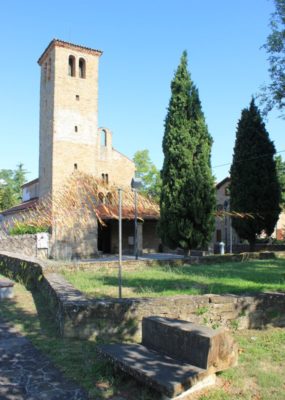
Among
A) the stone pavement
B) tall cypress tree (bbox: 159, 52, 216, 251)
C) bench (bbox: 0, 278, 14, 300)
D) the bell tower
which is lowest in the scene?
the stone pavement

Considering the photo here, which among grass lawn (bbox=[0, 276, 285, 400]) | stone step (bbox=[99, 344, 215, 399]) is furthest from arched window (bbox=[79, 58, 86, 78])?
stone step (bbox=[99, 344, 215, 399])

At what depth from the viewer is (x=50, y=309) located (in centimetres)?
873

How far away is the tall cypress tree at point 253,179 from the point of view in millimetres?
27000

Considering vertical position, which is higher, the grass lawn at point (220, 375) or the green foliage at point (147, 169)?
the green foliage at point (147, 169)

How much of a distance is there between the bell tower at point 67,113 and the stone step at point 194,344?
25472 mm

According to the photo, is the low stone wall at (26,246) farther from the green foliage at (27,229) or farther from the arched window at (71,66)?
the arched window at (71,66)

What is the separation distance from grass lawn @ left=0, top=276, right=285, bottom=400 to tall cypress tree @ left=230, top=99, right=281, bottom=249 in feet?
68.4

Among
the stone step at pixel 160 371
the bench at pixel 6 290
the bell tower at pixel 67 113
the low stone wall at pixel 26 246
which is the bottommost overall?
the stone step at pixel 160 371

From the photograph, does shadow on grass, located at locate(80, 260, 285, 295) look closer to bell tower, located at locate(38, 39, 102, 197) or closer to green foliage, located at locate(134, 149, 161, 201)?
bell tower, located at locate(38, 39, 102, 197)

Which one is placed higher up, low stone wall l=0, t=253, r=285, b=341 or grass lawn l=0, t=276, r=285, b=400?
low stone wall l=0, t=253, r=285, b=341

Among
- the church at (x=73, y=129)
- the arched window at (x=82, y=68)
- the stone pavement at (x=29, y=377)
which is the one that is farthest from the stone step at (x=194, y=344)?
the arched window at (x=82, y=68)

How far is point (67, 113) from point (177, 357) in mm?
28120

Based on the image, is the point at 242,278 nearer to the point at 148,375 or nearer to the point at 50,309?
the point at 50,309

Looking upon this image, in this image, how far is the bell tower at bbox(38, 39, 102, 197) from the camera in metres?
30.2
